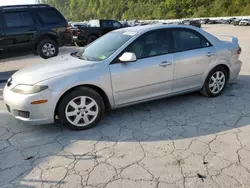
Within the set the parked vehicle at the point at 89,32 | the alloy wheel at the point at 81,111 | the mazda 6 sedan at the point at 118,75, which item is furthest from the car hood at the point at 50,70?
the parked vehicle at the point at 89,32

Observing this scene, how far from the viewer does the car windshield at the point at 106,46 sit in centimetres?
391

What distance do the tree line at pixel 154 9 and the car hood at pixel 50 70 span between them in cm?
5650

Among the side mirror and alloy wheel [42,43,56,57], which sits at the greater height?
the side mirror

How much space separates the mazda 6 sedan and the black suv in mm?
4632

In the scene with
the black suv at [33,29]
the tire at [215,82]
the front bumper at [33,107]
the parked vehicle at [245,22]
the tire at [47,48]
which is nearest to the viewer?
the front bumper at [33,107]

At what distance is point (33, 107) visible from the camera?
3355 millimetres

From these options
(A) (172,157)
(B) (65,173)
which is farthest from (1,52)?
(A) (172,157)

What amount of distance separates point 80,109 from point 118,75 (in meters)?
0.75

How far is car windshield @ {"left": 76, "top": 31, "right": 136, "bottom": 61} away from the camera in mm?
3905

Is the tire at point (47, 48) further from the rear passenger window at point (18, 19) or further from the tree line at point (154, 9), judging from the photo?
the tree line at point (154, 9)

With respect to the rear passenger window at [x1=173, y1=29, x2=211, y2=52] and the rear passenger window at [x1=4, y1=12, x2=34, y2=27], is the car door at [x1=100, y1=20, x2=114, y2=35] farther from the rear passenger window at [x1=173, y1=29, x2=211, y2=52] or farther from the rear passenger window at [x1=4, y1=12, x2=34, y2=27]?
the rear passenger window at [x1=173, y1=29, x2=211, y2=52]

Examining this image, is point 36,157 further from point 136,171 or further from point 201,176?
point 201,176

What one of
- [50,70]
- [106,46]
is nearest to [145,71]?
[106,46]

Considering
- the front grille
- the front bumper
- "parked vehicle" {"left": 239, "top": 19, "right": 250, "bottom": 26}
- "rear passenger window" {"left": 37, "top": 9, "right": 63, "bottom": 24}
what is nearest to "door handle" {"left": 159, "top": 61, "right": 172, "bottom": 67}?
the front bumper
